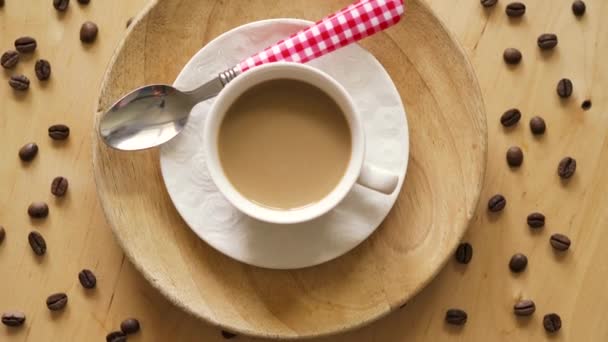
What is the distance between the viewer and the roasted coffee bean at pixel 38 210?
1445 millimetres

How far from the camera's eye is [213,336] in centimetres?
146

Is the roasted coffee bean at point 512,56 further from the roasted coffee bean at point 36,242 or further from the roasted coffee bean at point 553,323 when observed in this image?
the roasted coffee bean at point 36,242

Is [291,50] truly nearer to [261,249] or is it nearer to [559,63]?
[261,249]

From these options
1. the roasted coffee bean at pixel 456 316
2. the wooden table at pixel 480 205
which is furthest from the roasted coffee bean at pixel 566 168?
the roasted coffee bean at pixel 456 316

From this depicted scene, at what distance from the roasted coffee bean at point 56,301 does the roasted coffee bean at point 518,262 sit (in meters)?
0.91

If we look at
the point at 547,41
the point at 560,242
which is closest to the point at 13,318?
the point at 560,242

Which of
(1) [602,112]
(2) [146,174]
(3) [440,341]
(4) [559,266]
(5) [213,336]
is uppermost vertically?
(1) [602,112]

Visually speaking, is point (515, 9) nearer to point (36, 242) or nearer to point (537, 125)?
point (537, 125)

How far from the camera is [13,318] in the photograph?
144 cm

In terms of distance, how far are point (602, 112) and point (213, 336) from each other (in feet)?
3.04

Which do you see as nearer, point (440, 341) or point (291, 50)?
point (291, 50)

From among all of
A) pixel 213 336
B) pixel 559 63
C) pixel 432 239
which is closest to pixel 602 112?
pixel 559 63

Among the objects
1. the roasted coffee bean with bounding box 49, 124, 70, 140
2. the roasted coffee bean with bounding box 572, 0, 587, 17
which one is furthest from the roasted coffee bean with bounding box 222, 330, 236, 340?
the roasted coffee bean with bounding box 572, 0, 587, 17

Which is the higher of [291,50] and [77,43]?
[291,50]
